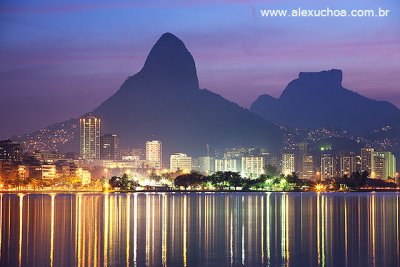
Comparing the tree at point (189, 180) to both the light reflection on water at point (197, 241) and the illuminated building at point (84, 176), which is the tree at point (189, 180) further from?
the light reflection on water at point (197, 241)

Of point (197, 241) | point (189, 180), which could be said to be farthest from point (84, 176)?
point (197, 241)

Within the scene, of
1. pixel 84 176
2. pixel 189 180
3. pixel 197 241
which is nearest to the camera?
pixel 197 241

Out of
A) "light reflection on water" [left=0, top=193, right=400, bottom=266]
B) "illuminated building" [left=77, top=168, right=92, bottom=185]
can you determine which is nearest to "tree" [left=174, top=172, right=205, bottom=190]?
"illuminated building" [left=77, top=168, right=92, bottom=185]

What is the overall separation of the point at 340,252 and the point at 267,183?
120 metres

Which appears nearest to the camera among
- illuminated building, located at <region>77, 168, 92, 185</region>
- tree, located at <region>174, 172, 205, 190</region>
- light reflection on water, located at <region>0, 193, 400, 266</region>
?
light reflection on water, located at <region>0, 193, 400, 266</region>

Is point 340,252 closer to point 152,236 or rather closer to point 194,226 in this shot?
point 152,236

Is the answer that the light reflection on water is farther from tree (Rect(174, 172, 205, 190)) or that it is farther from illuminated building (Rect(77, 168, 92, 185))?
illuminated building (Rect(77, 168, 92, 185))

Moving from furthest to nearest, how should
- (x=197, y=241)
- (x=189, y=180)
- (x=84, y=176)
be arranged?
1. (x=84, y=176)
2. (x=189, y=180)
3. (x=197, y=241)

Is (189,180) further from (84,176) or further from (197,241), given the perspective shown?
(197,241)

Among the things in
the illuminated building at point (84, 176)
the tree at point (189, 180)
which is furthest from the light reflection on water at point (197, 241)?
the illuminated building at point (84, 176)

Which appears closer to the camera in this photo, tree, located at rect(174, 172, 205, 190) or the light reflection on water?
the light reflection on water

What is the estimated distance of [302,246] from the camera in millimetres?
32656

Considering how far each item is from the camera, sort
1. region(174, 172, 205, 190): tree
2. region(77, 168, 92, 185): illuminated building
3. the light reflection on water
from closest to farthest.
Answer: the light reflection on water
region(174, 172, 205, 190): tree
region(77, 168, 92, 185): illuminated building

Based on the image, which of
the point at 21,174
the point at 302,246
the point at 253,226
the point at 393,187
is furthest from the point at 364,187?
the point at 302,246
